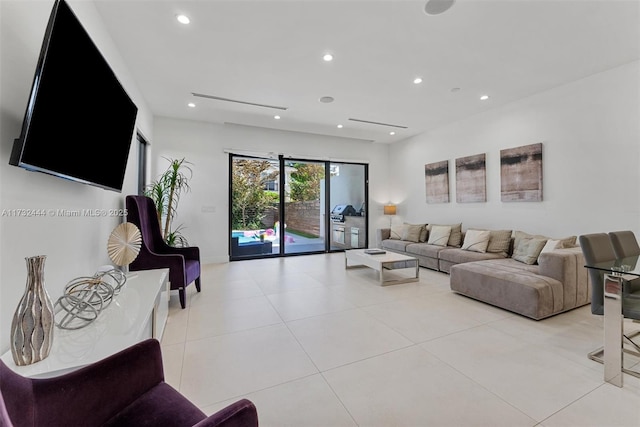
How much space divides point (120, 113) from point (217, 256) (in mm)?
3742

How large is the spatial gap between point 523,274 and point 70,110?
416 cm

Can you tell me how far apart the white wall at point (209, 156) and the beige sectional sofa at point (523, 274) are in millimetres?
4146

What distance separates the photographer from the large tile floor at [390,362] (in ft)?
5.02

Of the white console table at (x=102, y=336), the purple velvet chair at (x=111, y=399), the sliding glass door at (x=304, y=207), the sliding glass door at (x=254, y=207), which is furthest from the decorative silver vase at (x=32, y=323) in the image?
the sliding glass door at (x=304, y=207)

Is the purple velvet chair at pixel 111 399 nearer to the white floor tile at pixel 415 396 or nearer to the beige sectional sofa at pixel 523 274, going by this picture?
the white floor tile at pixel 415 396

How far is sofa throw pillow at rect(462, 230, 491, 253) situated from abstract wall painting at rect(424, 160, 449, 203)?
1.18 metres

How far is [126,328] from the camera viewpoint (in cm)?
144

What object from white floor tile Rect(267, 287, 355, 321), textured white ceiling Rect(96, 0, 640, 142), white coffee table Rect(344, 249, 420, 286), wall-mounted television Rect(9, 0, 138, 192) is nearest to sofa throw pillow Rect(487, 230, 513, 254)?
white coffee table Rect(344, 249, 420, 286)

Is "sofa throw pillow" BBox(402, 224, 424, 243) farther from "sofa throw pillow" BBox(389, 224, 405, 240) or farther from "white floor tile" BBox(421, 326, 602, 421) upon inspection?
"white floor tile" BBox(421, 326, 602, 421)

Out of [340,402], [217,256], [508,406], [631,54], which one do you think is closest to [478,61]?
[631,54]

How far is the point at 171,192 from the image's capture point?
4480 mm

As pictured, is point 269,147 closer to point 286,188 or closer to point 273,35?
point 286,188

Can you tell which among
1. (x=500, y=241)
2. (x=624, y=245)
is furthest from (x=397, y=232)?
(x=624, y=245)

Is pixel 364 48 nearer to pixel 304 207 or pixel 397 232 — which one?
pixel 304 207
